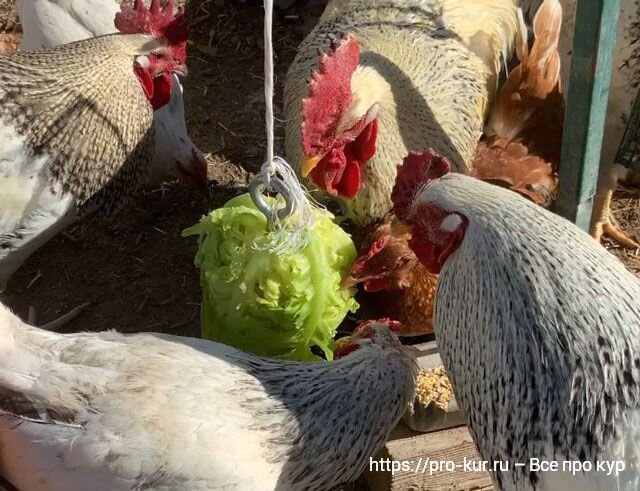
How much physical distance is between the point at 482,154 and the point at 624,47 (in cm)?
74

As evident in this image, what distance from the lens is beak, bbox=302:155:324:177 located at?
294cm

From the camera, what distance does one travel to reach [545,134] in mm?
3566

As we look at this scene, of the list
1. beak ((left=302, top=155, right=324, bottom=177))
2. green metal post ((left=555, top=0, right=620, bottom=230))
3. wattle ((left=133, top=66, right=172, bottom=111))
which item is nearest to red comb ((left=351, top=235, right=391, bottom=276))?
beak ((left=302, top=155, right=324, bottom=177))

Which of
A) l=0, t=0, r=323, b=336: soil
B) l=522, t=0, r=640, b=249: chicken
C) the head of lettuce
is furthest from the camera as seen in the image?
l=0, t=0, r=323, b=336: soil

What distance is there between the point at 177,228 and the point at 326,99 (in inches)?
61.5

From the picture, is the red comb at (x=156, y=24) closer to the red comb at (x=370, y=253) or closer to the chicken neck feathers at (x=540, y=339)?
the red comb at (x=370, y=253)

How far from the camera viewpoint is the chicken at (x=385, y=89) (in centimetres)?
302

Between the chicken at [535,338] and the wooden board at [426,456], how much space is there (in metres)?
0.47

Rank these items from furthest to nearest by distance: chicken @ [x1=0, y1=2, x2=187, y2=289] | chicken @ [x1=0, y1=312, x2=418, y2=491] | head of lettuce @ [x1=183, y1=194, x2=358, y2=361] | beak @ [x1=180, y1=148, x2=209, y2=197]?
beak @ [x1=180, y1=148, x2=209, y2=197]
chicken @ [x1=0, y1=2, x2=187, y2=289]
head of lettuce @ [x1=183, y1=194, x2=358, y2=361]
chicken @ [x1=0, y1=312, x2=418, y2=491]

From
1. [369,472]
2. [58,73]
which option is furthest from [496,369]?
[58,73]

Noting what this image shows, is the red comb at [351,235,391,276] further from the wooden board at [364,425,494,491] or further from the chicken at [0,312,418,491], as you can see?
the wooden board at [364,425,494,491]

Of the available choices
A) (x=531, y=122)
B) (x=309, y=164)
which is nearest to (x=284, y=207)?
(x=309, y=164)

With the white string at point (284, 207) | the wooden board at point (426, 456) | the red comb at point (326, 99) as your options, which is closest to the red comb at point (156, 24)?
the red comb at point (326, 99)

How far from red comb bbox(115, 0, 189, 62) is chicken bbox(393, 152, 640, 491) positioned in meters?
1.60
